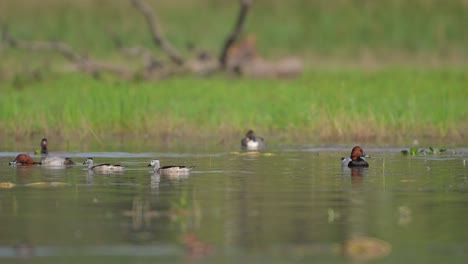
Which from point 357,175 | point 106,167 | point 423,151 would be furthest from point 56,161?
point 423,151

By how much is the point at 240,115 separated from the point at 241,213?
1403 cm

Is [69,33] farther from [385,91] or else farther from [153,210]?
[153,210]

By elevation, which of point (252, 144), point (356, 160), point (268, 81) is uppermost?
point (268, 81)

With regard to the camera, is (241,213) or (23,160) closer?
(241,213)

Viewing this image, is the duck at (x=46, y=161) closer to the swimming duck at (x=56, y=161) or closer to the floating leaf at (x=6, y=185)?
the swimming duck at (x=56, y=161)

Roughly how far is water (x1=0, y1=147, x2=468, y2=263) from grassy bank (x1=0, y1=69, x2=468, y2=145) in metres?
4.99

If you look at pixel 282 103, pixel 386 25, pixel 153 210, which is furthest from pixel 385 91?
pixel 386 25

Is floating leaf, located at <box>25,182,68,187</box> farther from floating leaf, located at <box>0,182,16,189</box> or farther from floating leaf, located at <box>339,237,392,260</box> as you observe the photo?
floating leaf, located at <box>339,237,392,260</box>

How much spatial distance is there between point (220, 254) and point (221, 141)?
14397mm

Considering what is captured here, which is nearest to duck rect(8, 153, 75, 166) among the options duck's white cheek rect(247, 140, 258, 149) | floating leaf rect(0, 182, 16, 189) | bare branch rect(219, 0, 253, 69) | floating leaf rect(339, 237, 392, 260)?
floating leaf rect(0, 182, 16, 189)

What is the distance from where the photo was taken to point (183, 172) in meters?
19.4

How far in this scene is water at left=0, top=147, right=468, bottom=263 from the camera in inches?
477

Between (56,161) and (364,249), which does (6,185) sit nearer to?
(56,161)

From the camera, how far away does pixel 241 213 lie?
14.8m
